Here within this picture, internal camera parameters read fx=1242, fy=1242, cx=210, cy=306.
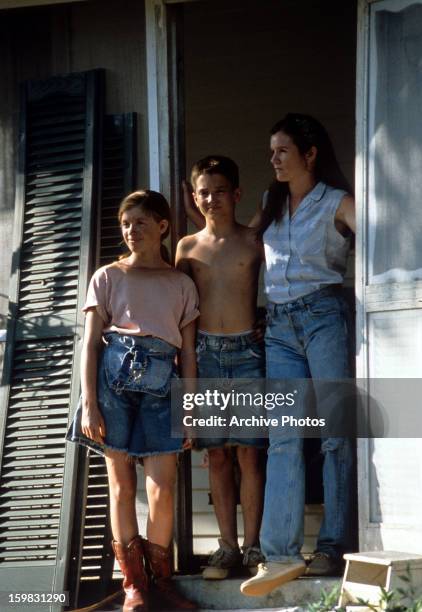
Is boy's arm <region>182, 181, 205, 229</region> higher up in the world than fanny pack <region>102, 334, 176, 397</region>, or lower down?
higher up

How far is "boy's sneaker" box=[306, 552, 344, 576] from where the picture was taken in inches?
176

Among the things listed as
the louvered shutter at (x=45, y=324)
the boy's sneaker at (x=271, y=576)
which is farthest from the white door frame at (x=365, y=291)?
the louvered shutter at (x=45, y=324)

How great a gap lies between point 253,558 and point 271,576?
0.36 metres

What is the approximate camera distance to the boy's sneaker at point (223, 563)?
183 inches

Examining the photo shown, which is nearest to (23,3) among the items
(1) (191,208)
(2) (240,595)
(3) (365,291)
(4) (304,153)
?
(1) (191,208)

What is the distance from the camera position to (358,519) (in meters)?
4.57

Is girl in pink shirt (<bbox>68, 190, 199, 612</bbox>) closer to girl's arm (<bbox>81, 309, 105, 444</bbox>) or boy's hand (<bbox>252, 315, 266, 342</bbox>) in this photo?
girl's arm (<bbox>81, 309, 105, 444</bbox>)

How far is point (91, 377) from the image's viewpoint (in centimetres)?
464

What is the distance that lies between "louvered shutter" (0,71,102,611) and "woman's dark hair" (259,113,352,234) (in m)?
0.82

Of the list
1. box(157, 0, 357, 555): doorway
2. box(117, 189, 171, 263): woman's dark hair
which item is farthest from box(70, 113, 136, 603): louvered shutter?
box(157, 0, 357, 555): doorway

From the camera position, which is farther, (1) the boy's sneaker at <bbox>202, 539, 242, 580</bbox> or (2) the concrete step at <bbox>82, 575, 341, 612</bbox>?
(1) the boy's sneaker at <bbox>202, 539, 242, 580</bbox>

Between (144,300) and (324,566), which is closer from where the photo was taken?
(324,566)

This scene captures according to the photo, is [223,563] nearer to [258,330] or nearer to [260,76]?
[258,330]

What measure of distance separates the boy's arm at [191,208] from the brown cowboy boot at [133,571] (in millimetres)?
1305
